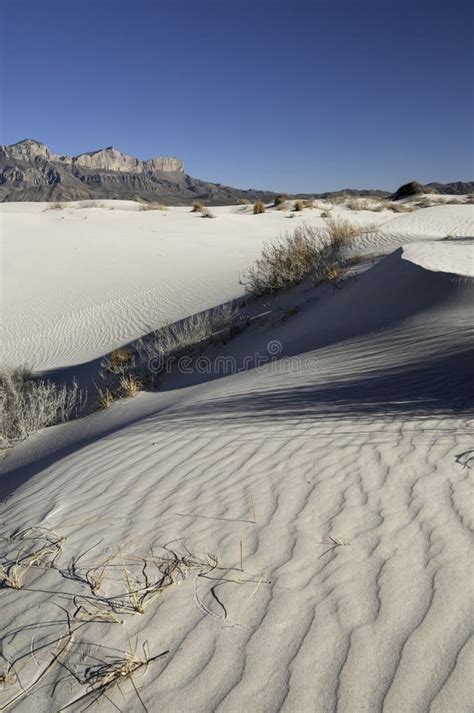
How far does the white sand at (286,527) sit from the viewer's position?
1.71 meters

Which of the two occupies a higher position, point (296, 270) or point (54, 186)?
point (54, 186)

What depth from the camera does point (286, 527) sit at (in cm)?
255

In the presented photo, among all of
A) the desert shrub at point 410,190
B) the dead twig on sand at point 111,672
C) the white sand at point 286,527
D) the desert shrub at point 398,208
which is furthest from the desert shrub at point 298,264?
the desert shrub at point 410,190

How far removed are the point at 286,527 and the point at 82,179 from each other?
7378 inches

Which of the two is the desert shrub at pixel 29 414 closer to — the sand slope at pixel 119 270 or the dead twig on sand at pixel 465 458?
the sand slope at pixel 119 270

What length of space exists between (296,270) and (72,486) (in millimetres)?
7643

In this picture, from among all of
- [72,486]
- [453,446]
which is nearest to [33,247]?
[72,486]

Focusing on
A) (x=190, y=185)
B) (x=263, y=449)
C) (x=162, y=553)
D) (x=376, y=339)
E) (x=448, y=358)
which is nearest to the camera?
(x=162, y=553)

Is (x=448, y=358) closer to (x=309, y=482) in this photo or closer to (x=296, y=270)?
(x=309, y=482)

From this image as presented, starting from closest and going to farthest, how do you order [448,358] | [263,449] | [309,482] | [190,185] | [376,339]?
[309,482], [263,449], [448,358], [376,339], [190,185]

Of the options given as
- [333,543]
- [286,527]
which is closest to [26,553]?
[286,527]

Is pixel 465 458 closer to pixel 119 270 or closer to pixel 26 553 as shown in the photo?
pixel 26 553

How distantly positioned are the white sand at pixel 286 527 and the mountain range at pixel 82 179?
13343 cm

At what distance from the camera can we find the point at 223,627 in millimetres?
1942
